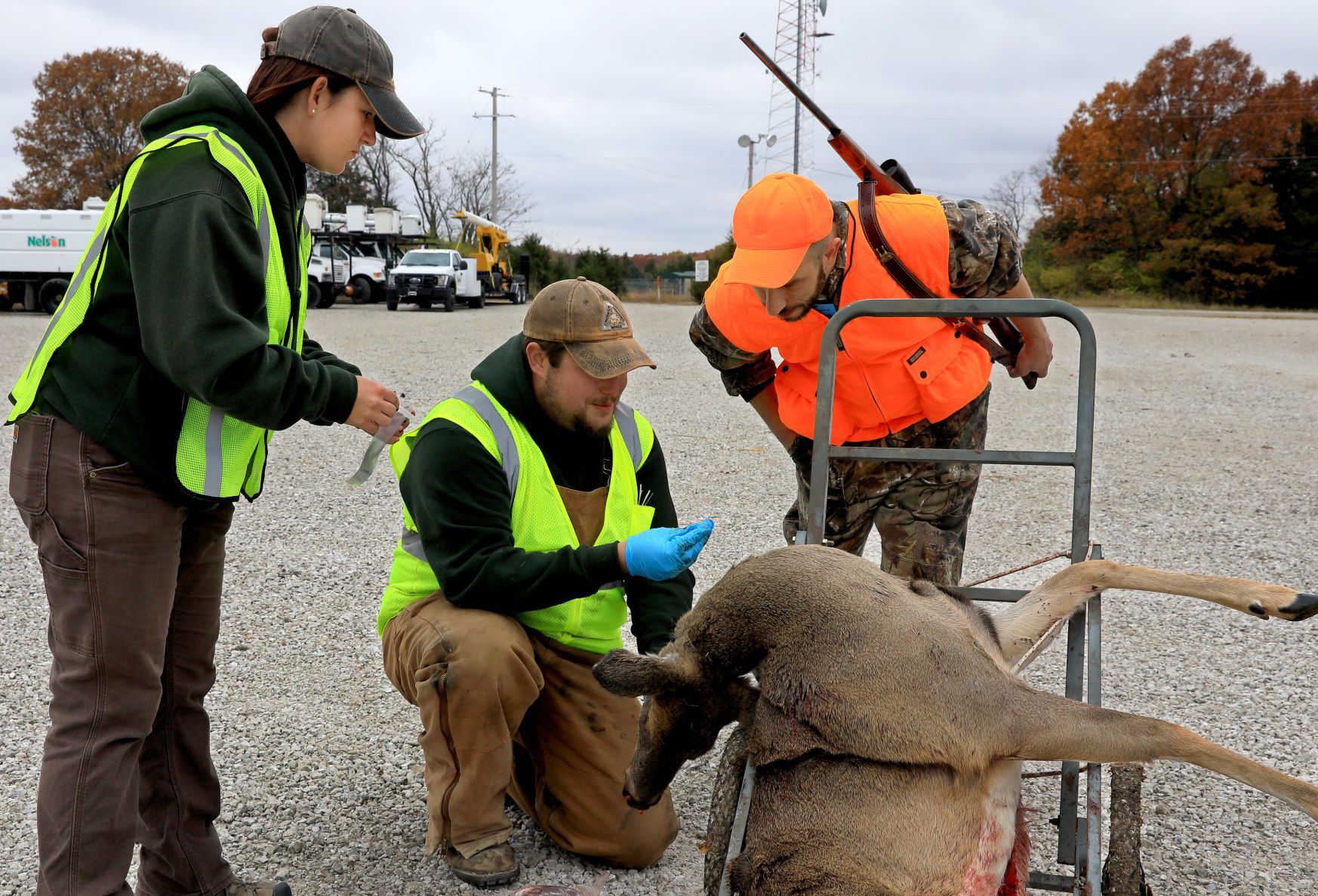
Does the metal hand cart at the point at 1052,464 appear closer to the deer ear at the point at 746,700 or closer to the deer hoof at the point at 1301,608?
the deer ear at the point at 746,700

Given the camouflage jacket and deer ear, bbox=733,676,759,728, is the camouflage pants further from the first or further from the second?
deer ear, bbox=733,676,759,728

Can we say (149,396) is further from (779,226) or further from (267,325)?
(779,226)

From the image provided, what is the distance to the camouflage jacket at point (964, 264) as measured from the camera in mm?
3490

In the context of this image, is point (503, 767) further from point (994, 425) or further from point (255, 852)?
point (994, 425)

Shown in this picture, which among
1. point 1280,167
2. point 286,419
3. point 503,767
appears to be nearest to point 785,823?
point 503,767

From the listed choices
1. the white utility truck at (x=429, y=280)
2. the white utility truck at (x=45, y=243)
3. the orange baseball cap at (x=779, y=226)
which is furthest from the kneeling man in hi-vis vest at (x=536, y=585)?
the white utility truck at (x=429, y=280)

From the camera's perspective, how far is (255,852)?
11.1ft

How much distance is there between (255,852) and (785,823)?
1.91 m

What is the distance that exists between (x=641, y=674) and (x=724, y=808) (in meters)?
0.43

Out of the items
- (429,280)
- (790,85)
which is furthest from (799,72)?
(790,85)

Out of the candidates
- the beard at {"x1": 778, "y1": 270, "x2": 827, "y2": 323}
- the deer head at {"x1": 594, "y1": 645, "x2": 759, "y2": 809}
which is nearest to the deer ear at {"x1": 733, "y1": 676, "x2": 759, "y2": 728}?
the deer head at {"x1": 594, "y1": 645, "x2": 759, "y2": 809}

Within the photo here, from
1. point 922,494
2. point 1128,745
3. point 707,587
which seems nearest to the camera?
point 1128,745

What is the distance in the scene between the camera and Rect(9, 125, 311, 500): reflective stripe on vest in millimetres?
2484

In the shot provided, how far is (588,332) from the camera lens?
130 inches
